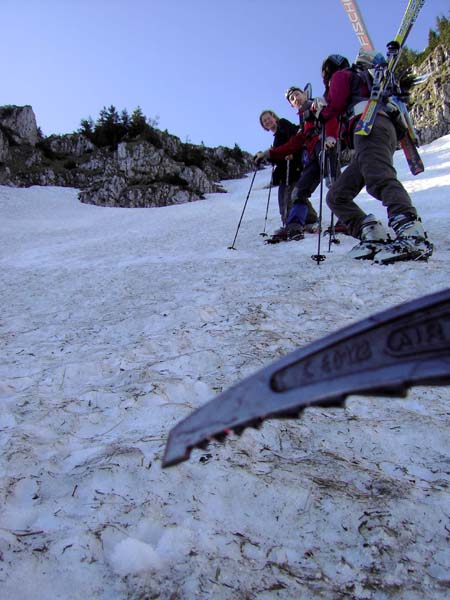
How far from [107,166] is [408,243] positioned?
90.1 ft

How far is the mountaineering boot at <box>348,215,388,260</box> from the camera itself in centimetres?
468

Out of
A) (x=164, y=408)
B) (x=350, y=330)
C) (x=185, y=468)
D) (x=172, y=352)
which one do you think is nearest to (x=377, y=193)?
(x=172, y=352)

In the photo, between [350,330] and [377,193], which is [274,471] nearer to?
[350,330]

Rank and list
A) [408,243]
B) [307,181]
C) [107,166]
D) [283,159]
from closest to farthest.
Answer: [408,243] < [307,181] < [283,159] < [107,166]

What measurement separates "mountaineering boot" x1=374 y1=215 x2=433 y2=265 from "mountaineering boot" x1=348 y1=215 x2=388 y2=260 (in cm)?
33

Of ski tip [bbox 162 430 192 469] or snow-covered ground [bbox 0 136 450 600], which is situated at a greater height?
ski tip [bbox 162 430 192 469]

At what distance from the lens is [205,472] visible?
57.7 inches

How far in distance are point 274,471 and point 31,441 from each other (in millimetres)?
1065

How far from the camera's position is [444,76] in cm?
3142

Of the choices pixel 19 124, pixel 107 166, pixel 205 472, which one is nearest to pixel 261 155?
pixel 205 472

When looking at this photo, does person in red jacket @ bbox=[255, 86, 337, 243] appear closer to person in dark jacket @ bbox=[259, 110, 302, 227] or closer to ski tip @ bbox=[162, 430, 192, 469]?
person in dark jacket @ bbox=[259, 110, 302, 227]

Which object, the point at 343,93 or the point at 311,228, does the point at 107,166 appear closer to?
the point at 311,228

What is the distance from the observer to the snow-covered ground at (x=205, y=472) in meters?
1.08

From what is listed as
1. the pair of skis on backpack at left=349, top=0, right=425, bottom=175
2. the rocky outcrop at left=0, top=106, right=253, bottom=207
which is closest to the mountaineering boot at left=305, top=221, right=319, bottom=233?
the pair of skis on backpack at left=349, top=0, right=425, bottom=175
